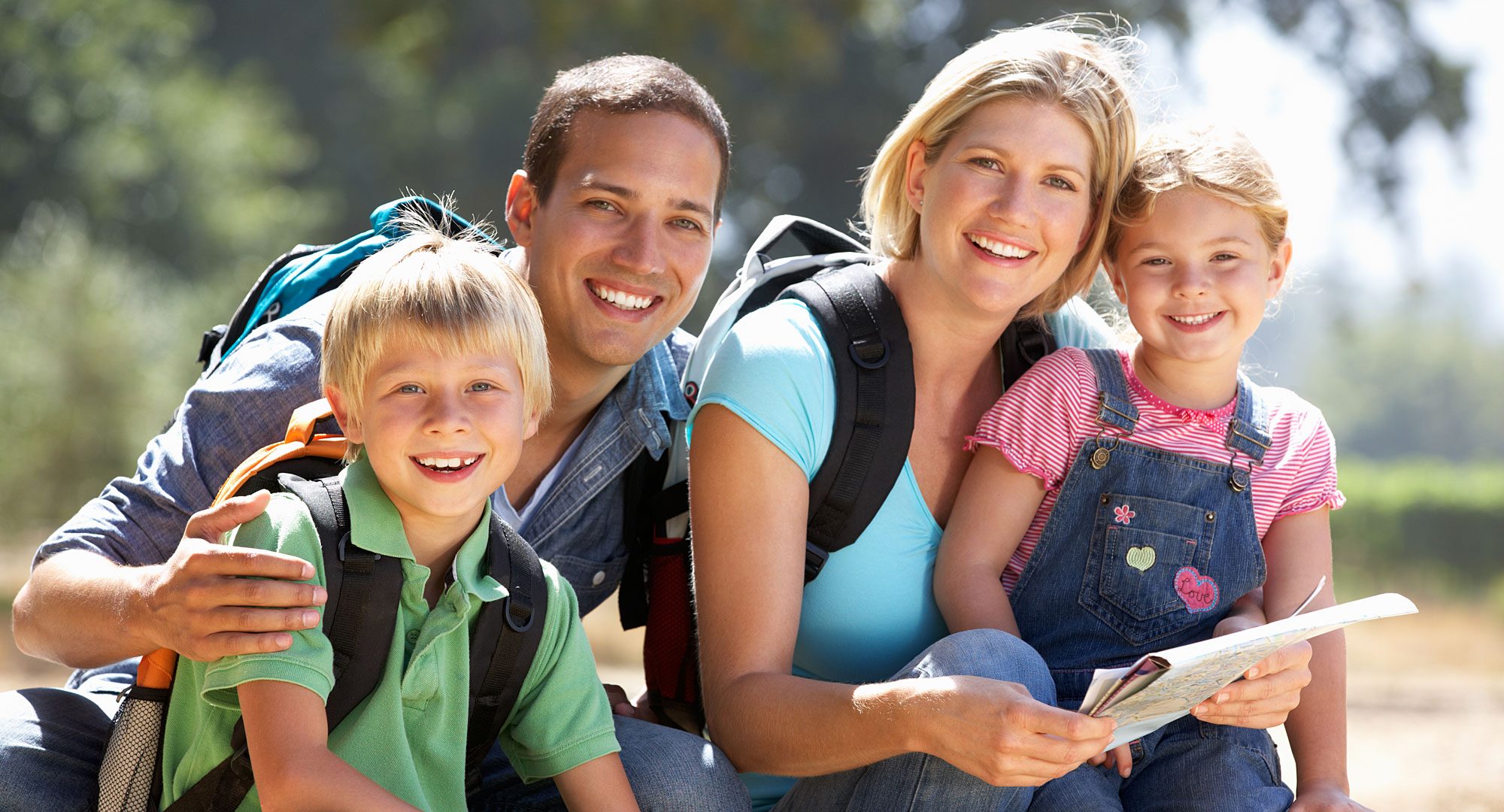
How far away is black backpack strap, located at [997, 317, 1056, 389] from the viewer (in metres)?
2.64

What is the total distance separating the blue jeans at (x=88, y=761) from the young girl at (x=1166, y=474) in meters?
0.57

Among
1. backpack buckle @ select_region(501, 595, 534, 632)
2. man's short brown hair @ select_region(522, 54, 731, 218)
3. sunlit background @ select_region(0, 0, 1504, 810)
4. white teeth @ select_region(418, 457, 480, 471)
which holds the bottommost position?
backpack buckle @ select_region(501, 595, 534, 632)

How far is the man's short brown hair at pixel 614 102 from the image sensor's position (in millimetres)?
2691

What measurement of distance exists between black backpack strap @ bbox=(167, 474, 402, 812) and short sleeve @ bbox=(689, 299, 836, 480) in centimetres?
69

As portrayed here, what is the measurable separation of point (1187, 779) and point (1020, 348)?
0.96m

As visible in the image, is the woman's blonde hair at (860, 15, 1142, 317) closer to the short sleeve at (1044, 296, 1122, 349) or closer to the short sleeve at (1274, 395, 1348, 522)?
the short sleeve at (1044, 296, 1122, 349)

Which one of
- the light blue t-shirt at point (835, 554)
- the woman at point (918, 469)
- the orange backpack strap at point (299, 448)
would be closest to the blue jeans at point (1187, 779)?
the woman at point (918, 469)

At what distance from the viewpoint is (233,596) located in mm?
1751

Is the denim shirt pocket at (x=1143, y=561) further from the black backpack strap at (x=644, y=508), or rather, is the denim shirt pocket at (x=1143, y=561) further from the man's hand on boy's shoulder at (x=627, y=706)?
the man's hand on boy's shoulder at (x=627, y=706)

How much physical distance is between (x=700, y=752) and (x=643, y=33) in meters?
15.8

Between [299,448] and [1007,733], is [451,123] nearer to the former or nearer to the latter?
[299,448]

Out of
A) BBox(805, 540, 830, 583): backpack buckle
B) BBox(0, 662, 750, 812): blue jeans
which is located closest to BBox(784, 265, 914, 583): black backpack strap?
BBox(805, 540, 830, 583): backpack buckle

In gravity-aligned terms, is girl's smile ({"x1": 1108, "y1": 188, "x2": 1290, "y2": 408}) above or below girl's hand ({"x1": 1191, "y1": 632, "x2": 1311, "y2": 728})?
above

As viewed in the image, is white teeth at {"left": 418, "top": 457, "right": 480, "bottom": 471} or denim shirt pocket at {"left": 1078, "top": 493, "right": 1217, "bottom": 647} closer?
white teeth at {"left": 418, "top": 457, "right": 480, "bottom": 471}
